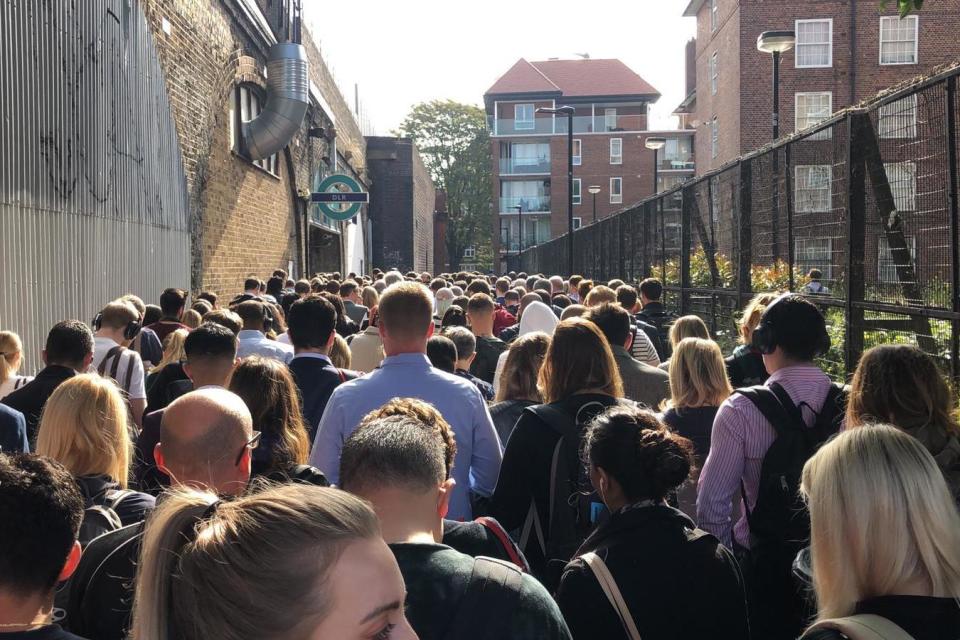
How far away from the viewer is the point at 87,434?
3879 mm

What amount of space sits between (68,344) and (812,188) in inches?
249

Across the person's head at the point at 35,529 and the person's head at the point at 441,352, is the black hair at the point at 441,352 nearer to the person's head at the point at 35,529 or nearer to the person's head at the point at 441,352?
the person's head at the point at 441,352

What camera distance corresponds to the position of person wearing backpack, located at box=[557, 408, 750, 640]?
10.3 feet

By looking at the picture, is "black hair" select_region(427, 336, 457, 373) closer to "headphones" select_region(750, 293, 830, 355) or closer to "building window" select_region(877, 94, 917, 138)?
"headphones" select_region(750, 293, 830, 355)

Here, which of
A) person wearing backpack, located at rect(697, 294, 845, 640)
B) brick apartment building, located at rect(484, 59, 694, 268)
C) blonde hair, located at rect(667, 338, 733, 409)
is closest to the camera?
person wearing backpack, located at rect(697, 294, 845, 640)

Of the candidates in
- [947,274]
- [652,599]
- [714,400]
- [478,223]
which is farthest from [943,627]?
[478,223]

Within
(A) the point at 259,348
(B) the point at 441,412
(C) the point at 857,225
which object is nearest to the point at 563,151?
(C) the point at 857,225

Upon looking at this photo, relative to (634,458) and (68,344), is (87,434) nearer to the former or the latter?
(634,458)

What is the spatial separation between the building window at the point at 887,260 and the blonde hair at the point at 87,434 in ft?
17.2

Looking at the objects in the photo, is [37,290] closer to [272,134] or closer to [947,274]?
[947,274]

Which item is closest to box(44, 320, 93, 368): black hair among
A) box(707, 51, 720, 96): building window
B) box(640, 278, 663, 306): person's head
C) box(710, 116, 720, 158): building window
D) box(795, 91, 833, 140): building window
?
box(640, 278, 663, 306): person's head

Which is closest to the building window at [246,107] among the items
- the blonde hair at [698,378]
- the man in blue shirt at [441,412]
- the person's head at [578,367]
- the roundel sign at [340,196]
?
the roundel sign at [340,196]

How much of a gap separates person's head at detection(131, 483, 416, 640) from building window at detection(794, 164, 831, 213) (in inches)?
301

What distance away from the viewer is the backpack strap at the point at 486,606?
94.0 inches
